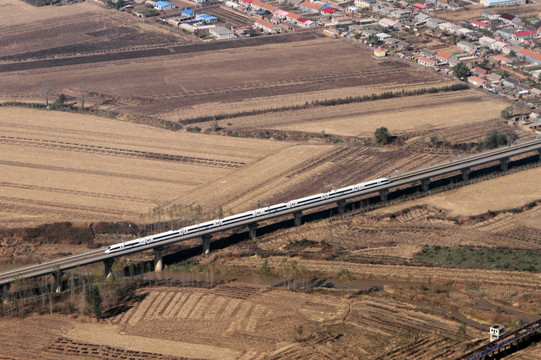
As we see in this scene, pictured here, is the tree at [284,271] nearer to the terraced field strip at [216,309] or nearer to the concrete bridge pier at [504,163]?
the terraced field strip at [216,309]

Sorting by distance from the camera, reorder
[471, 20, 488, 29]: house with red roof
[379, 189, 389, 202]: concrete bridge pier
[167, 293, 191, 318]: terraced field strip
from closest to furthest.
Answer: [167, 293, 191, 318]: terraced field strip → [379, 189, 389, 202]: concrete bridge pier → [471, 20, 488, 29]: house with red roof

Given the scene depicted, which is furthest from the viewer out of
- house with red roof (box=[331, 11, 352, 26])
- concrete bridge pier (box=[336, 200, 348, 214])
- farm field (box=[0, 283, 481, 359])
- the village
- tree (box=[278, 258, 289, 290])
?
house with red roof (box=[331, 11, 352, 26])

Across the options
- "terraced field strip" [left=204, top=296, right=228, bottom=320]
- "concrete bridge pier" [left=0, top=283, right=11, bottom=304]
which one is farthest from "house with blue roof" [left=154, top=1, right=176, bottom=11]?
"terraced field strip" [left=204, top=296, right=228, bottom=320]

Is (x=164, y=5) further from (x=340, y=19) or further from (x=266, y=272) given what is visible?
(x=266, y=272)

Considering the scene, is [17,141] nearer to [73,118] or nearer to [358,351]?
[73,118]

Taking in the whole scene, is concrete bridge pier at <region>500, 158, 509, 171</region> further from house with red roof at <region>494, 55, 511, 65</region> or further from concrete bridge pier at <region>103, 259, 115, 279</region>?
concrete bridge pier at <region>103, 259, 115, 279</region>

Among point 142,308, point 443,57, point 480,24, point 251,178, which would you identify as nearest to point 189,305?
point 142,308

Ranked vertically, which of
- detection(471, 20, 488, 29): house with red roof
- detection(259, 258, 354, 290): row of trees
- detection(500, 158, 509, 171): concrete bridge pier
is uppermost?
detection(471, 20, 488, 29): house with red roof
